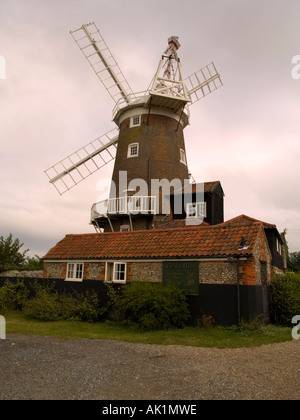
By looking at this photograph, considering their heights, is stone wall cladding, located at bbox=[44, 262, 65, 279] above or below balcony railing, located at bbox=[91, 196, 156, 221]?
below

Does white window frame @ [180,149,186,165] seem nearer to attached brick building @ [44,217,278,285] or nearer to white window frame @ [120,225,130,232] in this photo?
white window frame @ [120,225,130,232]

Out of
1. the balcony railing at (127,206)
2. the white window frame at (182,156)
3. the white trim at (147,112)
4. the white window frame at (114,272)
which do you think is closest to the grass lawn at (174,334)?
the white window frame at (114,272)

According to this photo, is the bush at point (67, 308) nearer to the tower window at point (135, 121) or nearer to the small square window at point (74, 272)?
the small square window at point (74, 272)

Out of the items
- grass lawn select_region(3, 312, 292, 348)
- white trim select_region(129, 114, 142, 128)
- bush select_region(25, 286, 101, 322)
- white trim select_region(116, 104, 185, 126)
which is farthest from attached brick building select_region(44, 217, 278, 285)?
white trim select_region(116, 104, 185, 126)

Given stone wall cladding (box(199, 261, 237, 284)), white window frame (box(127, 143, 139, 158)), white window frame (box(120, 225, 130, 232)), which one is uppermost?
white window frame (box(127, 143, 139, 158))

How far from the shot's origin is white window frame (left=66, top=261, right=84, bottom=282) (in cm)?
1640

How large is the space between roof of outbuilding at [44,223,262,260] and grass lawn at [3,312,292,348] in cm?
284

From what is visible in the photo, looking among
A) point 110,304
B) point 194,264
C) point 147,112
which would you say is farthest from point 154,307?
point 147,112

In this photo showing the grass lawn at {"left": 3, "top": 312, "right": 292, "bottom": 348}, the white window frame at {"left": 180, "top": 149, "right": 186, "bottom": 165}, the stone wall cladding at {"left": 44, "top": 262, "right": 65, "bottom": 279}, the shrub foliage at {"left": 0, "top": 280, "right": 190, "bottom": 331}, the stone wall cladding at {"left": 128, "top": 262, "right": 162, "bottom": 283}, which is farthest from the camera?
the white window frame at {"left": 180, "top": 149, "right": 186, "bottom": 165}

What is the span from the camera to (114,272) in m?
15.2

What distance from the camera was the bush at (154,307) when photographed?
12.0m

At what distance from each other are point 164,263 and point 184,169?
1376cm

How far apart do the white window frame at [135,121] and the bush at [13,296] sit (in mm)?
14720
